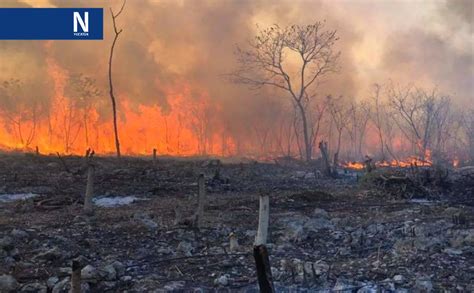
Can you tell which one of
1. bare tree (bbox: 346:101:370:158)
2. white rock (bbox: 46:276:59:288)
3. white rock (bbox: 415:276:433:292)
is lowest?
white rock (bbox: 415:276:433:292)

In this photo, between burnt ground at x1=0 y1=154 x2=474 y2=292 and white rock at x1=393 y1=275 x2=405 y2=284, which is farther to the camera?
burnt ground at x1=0 y1=154 x2=474 y2=292

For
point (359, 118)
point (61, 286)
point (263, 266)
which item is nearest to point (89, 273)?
point (61, 286)

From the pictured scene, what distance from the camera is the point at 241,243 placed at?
907 centimetres

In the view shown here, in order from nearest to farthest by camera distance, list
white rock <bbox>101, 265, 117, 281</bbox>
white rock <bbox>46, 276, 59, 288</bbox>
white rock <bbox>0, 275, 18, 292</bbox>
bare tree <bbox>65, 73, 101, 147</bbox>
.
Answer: white rock <bbox>0, 275, 18, 292</bbox> < white rock <bbox>46, 276, 59, 288</bbox> < white rock <bbox>101, 265, 117, 281</bbox> < bare tree <bbox>65, 73, 101, 147</bbox>

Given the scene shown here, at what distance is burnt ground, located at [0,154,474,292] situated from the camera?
6.70 metres

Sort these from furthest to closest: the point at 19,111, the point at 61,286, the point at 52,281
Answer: the point at 19,111 → the point at 52,281 → the point at 61,286

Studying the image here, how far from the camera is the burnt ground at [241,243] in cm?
670

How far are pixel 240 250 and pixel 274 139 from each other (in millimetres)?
58887

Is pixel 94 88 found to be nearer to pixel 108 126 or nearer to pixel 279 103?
pixel 108 126

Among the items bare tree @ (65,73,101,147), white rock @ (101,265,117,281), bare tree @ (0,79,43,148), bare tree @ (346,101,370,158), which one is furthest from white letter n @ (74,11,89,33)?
bare tree @ (346,101,370,158)

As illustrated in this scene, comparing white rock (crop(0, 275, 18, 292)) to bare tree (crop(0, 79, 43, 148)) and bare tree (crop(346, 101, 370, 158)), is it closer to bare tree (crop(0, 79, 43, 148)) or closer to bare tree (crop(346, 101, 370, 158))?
bare tree (crop(0, 79, 43, 148))

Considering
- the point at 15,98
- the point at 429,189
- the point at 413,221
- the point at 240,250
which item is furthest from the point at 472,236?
the point at 15,98

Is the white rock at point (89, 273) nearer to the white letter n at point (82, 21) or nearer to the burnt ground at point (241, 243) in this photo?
the burnt ground at point (241, 243)

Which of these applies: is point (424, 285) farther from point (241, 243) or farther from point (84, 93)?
point (84, 93)
